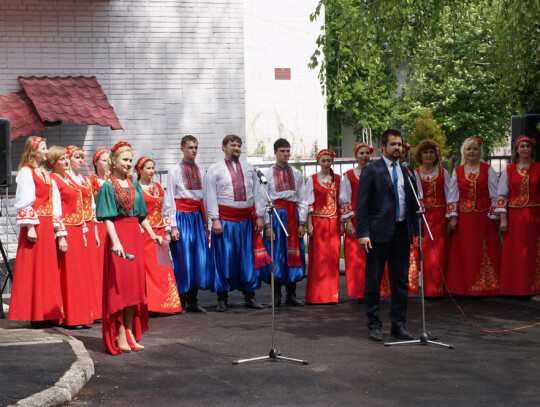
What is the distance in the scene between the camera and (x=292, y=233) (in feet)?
37.2

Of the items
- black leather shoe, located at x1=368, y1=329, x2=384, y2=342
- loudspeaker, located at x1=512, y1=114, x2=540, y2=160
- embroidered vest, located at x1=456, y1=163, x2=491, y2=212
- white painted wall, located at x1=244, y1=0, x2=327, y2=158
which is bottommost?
black leather shoe, located at x1=368, y1=329, x2=384, y2=342

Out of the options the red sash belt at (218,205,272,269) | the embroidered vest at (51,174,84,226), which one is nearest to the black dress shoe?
the red sash belt at (218,205,272,269)

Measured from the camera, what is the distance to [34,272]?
31.3 ft

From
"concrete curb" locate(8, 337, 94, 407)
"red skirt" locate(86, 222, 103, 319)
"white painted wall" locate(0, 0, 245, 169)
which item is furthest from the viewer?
"white painted wall" locate(0, 0, 245, 169)

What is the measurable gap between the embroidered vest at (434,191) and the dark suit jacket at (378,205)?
275 cm

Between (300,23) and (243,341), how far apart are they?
93.3ft

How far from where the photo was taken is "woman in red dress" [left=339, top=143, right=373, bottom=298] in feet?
36.7

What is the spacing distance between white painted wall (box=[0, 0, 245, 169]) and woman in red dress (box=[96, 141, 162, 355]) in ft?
23.7

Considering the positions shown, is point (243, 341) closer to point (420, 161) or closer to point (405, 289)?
point (405, 289)

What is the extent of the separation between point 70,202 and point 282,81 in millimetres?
26152

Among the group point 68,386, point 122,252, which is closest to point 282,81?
point 122,252

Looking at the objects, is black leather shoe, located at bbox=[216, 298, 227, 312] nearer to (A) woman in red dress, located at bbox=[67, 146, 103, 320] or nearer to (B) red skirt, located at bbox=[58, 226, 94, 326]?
(A) woman in red dress, located at bbox=[67, 146, 103, 320]

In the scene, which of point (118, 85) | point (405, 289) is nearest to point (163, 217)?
point (405, 289)

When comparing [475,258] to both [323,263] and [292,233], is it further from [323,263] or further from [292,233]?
[292,233]
